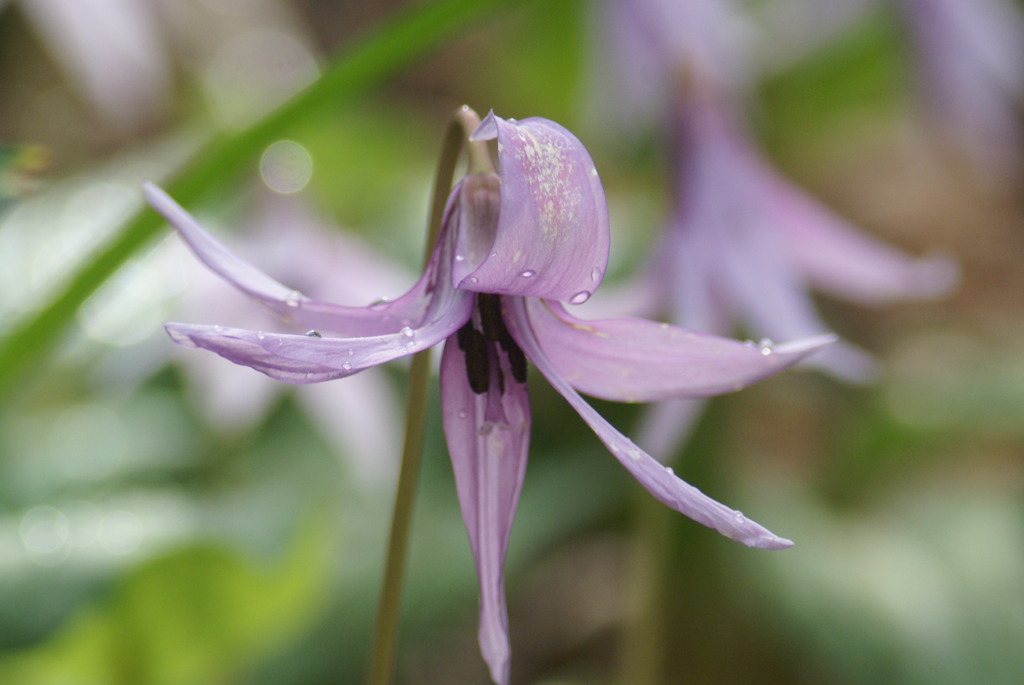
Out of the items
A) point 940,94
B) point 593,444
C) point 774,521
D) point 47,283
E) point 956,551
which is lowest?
point 956,551

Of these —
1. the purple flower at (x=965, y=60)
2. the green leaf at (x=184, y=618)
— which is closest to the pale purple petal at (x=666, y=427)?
the green leaf at (x=184, y=618)

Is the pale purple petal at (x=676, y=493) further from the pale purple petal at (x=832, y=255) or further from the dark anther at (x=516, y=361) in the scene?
the pale purple petal at (x=832, y=255)

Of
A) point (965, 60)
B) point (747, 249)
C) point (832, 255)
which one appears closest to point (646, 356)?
point (747, 249)

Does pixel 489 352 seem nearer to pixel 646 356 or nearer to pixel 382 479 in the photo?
pixel 646 356

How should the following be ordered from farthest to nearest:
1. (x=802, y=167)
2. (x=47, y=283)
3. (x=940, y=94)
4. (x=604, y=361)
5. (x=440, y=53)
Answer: (x=440, y=53), (x=802, y=167), (x=940, y=94), (x=47, y=283), (x=604, y=361)

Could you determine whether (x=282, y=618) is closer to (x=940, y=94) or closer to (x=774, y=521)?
(x=774, y=521)

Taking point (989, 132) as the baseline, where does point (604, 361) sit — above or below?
above

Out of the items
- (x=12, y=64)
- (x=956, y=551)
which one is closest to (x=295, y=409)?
(x=956, y=551)
